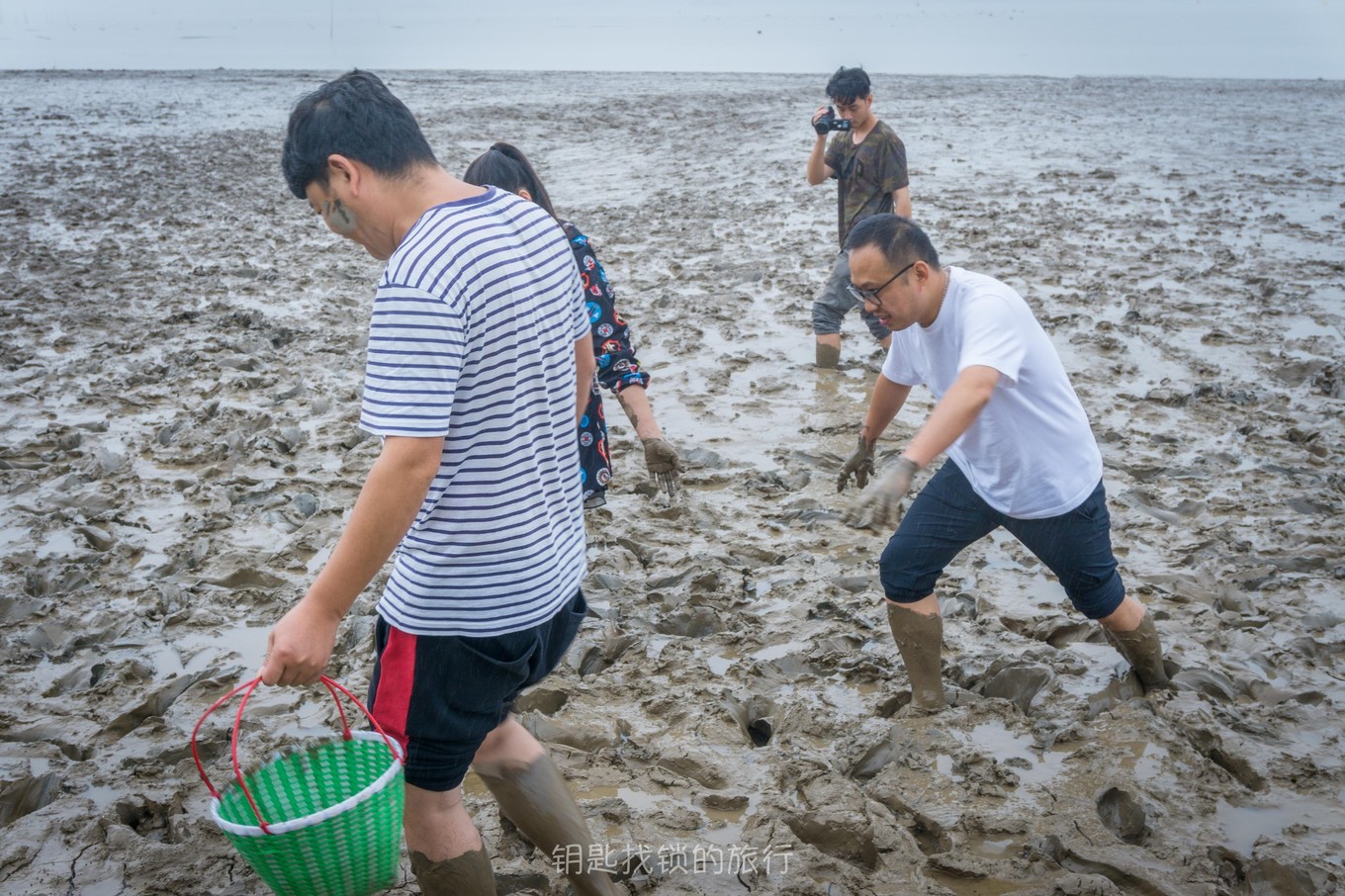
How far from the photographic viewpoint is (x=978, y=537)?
3.62 meters

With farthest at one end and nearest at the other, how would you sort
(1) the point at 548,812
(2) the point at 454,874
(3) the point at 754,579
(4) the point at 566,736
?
(3) the point at 754,579 < (4) the point at 566,736 < (1) the point at 548,812 < (2) the point at 454,874

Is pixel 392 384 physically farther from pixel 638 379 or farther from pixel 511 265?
pixel 638 379

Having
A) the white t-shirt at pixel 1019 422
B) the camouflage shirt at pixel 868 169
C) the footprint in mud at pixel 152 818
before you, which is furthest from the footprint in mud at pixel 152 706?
the camouflage shirt at pixel 868 169

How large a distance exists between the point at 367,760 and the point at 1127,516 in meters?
3.94

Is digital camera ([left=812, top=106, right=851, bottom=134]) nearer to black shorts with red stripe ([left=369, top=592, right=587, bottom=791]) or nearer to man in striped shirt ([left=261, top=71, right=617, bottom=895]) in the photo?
man in striped shirt ([left=261, top=71, right=617, bottom=895])

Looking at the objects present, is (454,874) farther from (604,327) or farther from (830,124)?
(830,124)

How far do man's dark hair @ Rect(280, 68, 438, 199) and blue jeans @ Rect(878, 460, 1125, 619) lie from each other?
2095 millimetres

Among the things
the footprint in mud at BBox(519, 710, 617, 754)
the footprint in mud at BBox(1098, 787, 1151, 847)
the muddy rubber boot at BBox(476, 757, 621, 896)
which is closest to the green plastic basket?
the muddy rubber boot at BBox(476, 757, 621, 896)

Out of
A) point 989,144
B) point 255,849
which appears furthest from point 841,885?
point 989,144

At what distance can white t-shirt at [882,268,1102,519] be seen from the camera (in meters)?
3.35

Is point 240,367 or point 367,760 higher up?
point 367,760

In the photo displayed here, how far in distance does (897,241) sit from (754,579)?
6.44 feet

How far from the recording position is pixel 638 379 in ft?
13.8

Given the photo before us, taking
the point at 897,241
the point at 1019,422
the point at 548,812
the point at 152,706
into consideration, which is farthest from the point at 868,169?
the point at 548,812
